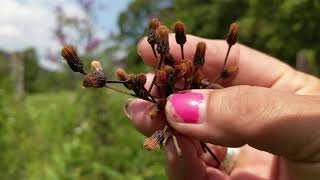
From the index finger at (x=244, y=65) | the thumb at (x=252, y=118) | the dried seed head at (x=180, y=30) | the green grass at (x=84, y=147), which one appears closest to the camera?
the thumb at (x=252, y=118)

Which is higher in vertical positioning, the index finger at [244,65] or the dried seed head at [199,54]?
the dried seed head at [199,54]

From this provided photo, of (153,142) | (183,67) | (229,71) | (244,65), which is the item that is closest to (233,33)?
(229,71)

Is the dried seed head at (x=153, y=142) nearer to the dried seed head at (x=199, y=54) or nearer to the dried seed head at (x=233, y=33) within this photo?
the dried seed head at (x=199, y=54)

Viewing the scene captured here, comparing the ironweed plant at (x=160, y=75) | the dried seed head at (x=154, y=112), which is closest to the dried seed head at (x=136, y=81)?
the ironweed plant at (x=160, y=75)

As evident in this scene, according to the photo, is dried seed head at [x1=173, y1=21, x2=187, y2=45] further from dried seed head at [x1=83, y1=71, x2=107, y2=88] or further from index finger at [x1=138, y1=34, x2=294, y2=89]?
index finger at [x1=138, y1=34, x2=294, y2=89]

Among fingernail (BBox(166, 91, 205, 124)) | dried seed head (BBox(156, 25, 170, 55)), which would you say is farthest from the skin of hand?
dried seed head (BBox(156, 25, 170, 55))
